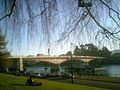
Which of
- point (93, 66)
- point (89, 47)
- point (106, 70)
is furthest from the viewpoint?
point (93, 66)

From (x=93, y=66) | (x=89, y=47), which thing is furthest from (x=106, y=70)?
(x=89, y=47)

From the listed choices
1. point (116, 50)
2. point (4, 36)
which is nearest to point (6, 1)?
point (4, 36)

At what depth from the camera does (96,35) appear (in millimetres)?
5773

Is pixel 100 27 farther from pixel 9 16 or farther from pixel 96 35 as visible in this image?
pixel 9 16

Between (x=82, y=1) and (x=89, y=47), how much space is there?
93cm

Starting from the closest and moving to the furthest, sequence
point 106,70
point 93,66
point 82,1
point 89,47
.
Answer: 1. point 82,1
2. point 89,47
3. point 106,70
4. point 93,66

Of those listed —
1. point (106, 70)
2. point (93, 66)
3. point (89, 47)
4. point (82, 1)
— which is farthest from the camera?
point (93, 66)

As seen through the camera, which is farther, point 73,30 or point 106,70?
point 106,70

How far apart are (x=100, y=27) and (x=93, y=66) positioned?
366 ft

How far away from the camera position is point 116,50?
18.9ft

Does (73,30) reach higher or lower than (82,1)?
lower

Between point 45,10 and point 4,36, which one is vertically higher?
point 45,10

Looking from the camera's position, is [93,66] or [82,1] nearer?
[82,1]

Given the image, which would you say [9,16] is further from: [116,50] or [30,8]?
[116,50]
